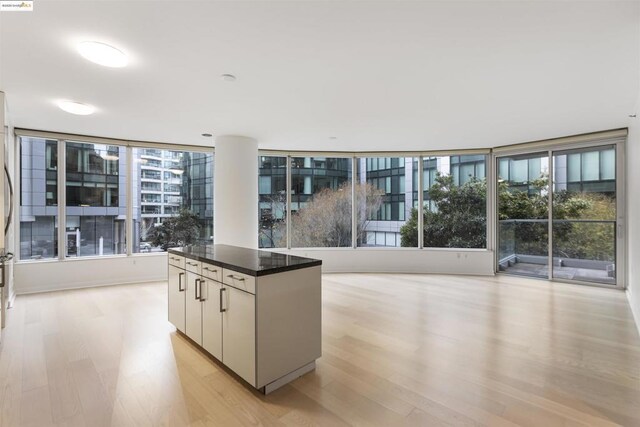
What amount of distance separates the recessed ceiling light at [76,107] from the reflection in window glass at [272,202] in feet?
10.6

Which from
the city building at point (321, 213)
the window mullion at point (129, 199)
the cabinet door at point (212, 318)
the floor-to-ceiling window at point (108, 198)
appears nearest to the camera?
the city building at point (321, 213)

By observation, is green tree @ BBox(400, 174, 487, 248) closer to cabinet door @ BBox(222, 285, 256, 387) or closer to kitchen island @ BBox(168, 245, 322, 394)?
kitchen island @ BBox(168, 245, 322, 394)

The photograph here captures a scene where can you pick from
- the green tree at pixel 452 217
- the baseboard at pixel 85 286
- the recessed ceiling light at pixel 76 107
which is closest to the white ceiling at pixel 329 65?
the recessed ceiling light at pixel 76 107

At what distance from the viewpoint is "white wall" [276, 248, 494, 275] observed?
662 cm

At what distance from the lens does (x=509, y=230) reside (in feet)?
20.8

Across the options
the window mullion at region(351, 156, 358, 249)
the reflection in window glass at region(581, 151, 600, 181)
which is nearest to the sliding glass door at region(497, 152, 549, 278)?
the reflection in window glass at region(581, 151, 600, 181)

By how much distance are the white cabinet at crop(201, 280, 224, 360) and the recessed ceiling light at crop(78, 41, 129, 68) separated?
2019 millimetres

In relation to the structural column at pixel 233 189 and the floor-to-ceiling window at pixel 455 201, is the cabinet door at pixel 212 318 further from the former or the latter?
the floor-to-ceiling window at pixel 455 201

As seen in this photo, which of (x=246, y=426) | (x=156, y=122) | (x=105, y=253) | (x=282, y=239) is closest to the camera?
(x=246, y=426)

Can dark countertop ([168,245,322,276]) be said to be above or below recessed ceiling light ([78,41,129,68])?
below

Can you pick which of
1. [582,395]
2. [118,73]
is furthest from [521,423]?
[118,73]

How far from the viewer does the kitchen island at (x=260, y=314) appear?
7.48ft

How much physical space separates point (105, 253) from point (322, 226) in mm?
4189

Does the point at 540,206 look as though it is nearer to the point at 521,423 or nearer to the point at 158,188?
the point at 521,423
